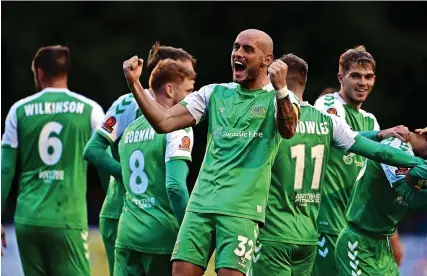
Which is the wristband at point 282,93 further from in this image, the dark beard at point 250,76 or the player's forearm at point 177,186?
the player's forearm at point 177,186

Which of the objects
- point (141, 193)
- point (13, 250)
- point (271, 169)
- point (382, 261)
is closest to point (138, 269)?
point (141, 193)

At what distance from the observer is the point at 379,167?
7.65 metres

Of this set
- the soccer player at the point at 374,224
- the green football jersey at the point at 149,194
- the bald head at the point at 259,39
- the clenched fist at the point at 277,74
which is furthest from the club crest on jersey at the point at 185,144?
the soccer player at the point at 374,224

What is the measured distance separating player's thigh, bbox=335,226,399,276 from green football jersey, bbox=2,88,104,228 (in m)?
2.54

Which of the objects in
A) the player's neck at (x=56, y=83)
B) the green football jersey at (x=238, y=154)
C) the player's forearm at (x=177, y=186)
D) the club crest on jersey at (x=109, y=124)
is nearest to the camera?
the green football jersey at (x=238, y=154)

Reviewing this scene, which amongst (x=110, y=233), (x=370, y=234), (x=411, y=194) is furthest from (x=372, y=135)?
(x=110, y=233)

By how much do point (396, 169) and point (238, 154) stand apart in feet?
4.54

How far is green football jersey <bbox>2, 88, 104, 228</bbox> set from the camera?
9094 mm

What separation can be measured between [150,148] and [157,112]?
0.89 meters

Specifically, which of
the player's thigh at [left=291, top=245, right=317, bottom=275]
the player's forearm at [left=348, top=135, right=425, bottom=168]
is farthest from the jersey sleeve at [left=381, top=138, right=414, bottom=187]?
the player's thigh at [left=291, top=245, right=317, bottom=275]

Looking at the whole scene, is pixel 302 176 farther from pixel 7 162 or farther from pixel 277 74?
pixel 7 162

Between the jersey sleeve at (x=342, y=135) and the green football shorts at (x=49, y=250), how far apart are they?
2.92 meters

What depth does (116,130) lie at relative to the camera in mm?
8438

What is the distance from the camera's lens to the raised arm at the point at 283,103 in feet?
Answer: 20.2
